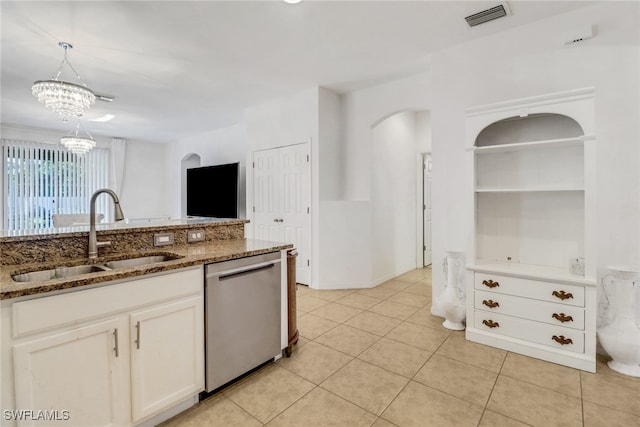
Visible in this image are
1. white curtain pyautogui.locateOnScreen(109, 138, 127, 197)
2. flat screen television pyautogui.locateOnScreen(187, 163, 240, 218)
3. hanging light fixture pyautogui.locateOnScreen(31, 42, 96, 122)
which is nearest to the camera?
hanging light fixture pyautogui.locateOnScreen(31, 42, 96, 122)

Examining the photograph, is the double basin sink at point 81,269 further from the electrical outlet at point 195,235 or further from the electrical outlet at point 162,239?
the electrical outlet at point 195,235

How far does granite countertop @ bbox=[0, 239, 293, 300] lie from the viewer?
4.07 ft

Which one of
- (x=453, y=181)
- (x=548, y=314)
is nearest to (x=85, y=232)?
(x=453, y=181)

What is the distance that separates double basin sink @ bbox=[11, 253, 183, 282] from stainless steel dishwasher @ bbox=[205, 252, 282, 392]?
35cm

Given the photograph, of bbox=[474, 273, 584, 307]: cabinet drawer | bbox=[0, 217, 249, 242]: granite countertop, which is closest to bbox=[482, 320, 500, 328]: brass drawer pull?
bbox=[474, 273, 584, 307]: cabinet drawer

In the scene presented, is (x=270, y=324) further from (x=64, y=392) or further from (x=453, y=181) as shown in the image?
(x=453, y=181)

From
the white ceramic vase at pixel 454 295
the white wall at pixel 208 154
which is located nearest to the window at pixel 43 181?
the white wall at pixel 208 154

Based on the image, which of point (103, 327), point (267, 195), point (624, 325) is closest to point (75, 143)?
point (267, 195)

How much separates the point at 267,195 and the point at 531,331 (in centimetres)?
373

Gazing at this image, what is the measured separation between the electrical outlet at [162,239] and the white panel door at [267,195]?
94.8 inches

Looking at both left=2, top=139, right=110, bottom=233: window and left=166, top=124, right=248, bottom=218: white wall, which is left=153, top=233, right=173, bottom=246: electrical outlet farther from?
left=2, top=139, right=110, bottom=233: window

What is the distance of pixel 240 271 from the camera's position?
6.52 ft

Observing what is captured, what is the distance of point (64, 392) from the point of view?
51.9 inches

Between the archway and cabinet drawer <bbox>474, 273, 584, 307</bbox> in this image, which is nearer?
cabinet drawer <bbox>474, 273, 584, 307</bbox>
